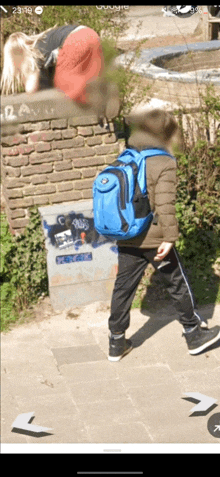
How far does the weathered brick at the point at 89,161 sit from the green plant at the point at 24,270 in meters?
0.47

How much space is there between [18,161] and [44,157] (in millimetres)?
181

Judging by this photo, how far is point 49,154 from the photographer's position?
463 cm

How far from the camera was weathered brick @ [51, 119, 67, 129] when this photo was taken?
4539 mm

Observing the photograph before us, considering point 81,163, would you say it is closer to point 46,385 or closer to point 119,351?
point 119,351

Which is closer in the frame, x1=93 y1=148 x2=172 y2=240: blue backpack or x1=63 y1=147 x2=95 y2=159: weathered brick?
x1=93 y1=148 x2=172 y2=240: blue backpack

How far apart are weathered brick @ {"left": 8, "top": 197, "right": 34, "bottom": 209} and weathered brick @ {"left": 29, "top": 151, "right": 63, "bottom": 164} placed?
27 centimetres

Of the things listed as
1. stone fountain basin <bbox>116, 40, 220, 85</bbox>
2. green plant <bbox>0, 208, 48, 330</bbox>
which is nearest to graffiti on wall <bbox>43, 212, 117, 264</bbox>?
green plant <bbox>0, 208, 48, 330</bbox>

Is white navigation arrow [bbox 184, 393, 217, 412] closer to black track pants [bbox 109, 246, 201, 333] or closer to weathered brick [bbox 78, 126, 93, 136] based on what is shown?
black track pants [bbox 109, 246, 201, 333]

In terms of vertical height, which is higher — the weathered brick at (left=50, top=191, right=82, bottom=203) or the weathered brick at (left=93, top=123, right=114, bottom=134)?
the weathered brick at (left=93, top=123, right=114, bottom=134)

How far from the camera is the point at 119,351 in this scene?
3.80 m

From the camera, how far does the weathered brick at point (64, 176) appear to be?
4.69 m

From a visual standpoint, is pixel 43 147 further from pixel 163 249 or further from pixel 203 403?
pixel 203 403

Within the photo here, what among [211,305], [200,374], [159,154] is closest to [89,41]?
[159,154]

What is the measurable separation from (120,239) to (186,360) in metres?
0.72
